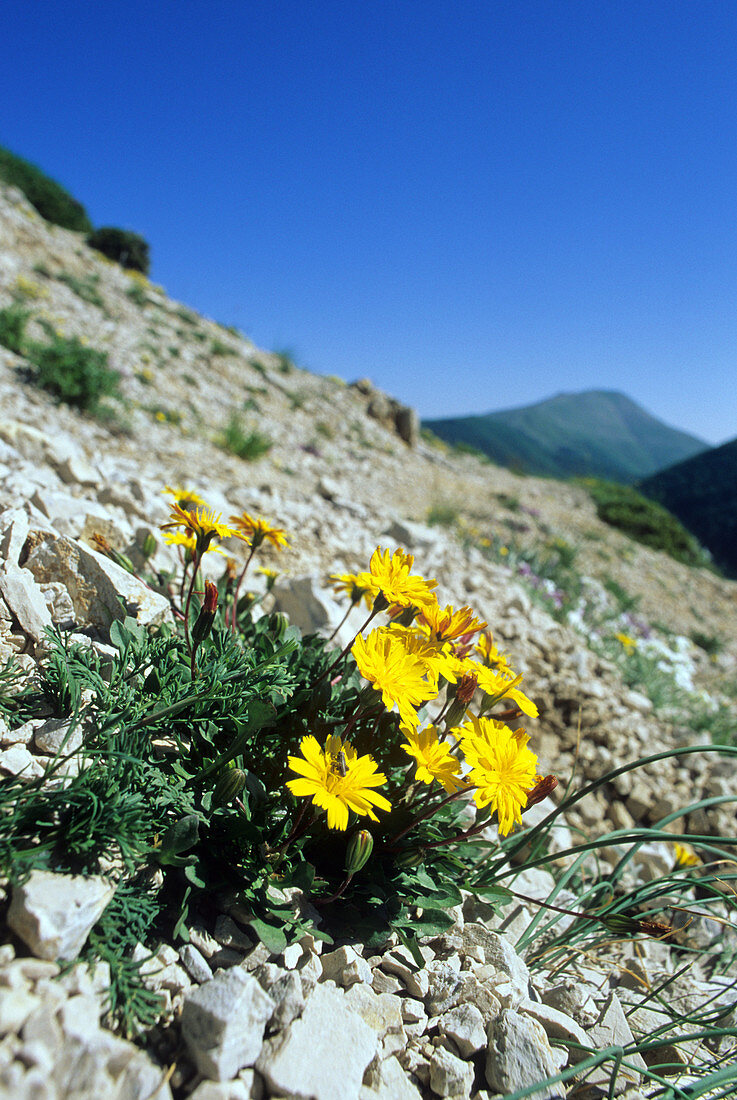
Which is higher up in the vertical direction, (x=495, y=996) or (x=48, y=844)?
(x=48, y=844)

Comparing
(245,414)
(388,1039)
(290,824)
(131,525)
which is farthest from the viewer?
(245,414)

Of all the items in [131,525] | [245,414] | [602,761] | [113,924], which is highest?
[245,414]

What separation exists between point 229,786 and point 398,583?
23.4 inches

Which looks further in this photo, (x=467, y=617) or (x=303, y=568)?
(x=303, y=568)

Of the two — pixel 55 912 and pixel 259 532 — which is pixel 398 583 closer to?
pixel 259 532

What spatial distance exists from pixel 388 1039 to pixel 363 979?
12cm

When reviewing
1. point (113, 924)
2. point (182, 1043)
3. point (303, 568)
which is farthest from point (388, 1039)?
point (303, 568)

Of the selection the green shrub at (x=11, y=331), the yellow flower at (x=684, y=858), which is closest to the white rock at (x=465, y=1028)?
the yellow flower at (x=684, y=858)

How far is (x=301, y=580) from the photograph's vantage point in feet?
8.59

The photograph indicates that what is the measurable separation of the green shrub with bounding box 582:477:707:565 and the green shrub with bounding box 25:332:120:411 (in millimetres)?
12927

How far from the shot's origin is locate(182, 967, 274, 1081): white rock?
94 centimetres

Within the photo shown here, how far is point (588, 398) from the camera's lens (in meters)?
123

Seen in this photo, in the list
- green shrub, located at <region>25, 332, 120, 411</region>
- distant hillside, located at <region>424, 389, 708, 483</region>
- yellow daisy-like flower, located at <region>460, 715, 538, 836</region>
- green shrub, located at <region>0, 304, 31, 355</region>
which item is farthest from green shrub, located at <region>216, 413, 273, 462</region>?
distant hillside, located at <region>424, 389, 708, 483</region>

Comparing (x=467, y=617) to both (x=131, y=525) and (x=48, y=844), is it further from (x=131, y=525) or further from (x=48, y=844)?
(x=131, y=525)
